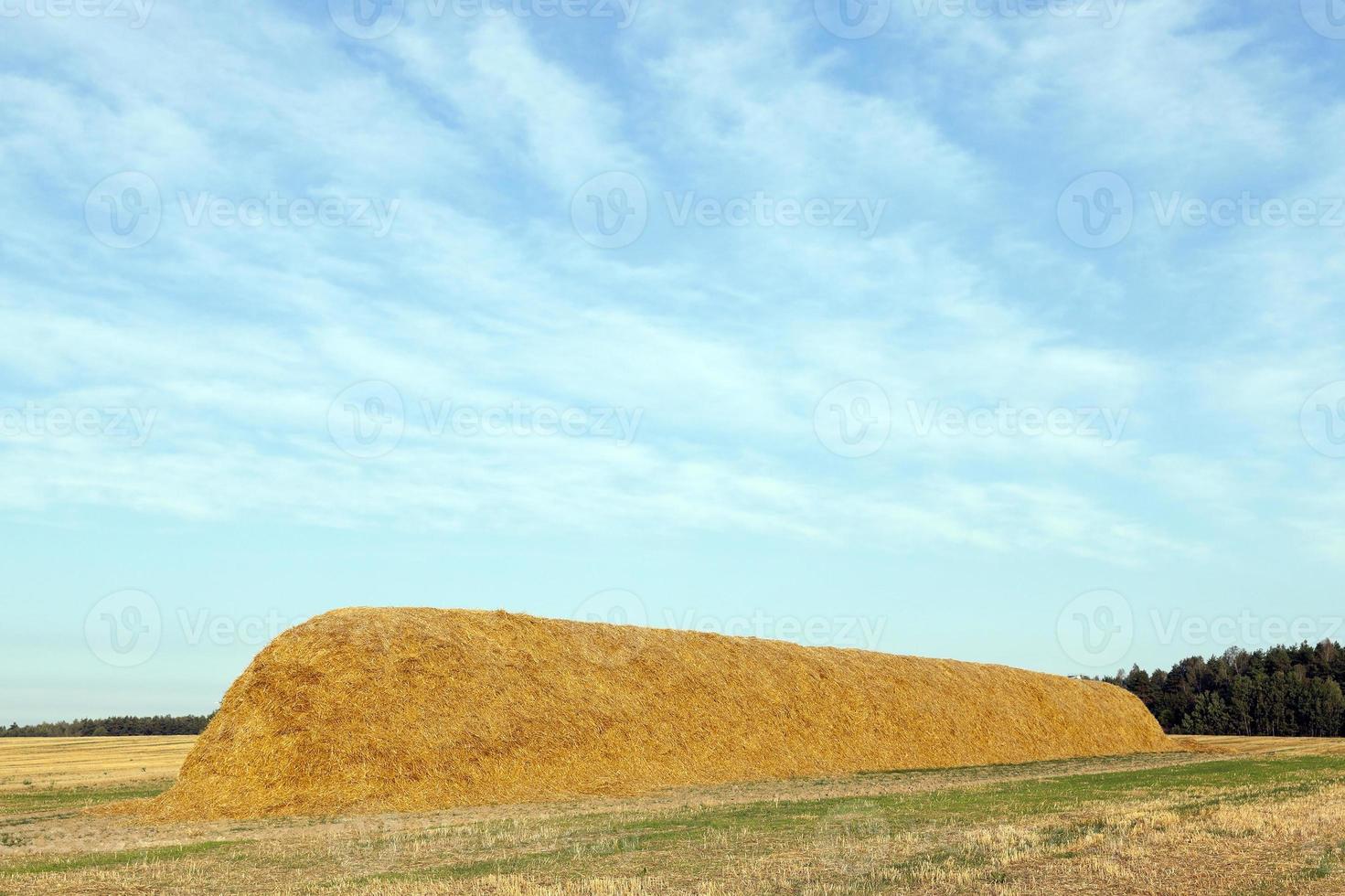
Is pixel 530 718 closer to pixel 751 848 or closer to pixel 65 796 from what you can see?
pixel 65 796

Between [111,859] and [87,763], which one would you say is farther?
[87,763]

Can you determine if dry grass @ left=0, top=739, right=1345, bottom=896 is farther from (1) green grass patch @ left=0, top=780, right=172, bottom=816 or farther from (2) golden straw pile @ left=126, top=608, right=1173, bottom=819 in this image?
(2) golden straw pile @ left=126, top=608, right=1173, bottom=819

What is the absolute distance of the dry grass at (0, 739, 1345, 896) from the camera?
478 inches

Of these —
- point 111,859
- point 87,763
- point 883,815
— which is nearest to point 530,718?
point 883,815

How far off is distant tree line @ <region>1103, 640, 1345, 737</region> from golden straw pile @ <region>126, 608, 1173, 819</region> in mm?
48952

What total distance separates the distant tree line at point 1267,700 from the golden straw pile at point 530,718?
4895cm

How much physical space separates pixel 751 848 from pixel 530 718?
1656 cm

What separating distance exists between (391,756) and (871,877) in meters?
18.0

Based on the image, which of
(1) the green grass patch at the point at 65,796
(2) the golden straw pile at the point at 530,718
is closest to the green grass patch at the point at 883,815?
(2) the golden straw pile at the point at 530,718

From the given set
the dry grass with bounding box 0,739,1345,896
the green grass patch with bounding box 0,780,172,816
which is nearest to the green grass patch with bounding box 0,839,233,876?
the dry grass with bounding box 0,739,1345,896

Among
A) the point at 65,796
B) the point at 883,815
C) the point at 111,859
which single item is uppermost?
the point at 883,815

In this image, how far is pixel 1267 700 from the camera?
8581 centimetres

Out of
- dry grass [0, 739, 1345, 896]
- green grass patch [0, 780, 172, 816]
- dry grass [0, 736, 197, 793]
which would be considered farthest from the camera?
dry grass [0, 736, 197, 793]

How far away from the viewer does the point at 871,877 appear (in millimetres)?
12445
